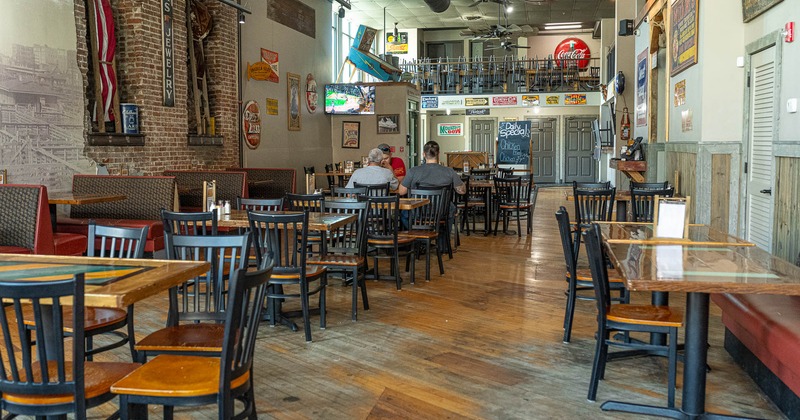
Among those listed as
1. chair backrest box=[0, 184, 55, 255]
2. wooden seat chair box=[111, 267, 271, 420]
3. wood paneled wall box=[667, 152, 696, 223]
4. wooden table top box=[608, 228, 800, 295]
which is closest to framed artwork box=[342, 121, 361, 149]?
wood paneled wall box=[667, 152, 696, 223]

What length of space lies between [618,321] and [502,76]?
17293 mm

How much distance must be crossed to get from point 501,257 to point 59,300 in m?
6.06

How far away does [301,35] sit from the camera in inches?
519

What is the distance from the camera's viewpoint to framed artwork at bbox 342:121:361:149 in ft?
47.2

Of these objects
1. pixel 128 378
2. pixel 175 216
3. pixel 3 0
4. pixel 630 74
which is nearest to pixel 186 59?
pixel 3 0

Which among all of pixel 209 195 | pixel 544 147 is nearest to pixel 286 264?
pixel 209 195

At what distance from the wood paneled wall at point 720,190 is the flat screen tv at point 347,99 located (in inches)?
315

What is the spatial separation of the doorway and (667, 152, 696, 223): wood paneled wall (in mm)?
12611

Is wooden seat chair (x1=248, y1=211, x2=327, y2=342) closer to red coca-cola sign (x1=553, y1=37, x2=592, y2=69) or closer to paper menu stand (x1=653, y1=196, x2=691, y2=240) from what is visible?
paper menu stand (x1=653, y1=196, x2=691, y2=240)

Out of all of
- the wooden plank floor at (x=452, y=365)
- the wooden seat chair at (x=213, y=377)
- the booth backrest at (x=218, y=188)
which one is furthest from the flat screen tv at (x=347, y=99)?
the wooden seat chair at (x=213, y=377)

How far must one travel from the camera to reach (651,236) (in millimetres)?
4055

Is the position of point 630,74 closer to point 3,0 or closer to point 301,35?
point 301,35

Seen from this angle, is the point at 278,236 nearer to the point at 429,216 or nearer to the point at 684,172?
the point at 429,216

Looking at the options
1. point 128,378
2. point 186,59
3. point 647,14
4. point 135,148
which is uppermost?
point 647,14
